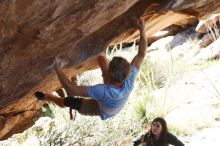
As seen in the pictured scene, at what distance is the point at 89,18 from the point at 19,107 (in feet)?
7.19

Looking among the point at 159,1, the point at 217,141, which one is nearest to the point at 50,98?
the point at 159,1

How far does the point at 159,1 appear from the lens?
17.7 feet

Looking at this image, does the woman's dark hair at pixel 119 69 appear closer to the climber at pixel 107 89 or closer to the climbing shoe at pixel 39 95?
the climber at pixel 107 89

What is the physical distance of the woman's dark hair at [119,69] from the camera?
5.04 metres

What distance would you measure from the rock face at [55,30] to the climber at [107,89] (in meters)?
0.18

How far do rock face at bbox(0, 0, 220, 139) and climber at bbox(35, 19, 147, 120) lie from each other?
0.18 meters

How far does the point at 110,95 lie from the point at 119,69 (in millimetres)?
324

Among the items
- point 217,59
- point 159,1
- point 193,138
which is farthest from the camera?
point 217,59

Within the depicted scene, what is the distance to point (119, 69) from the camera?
198 inches

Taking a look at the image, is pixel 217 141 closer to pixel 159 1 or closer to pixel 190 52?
pixel 159 1

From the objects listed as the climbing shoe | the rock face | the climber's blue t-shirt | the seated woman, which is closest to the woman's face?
the seated woman

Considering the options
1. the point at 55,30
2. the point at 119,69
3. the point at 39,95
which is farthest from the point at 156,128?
the point at 55,30

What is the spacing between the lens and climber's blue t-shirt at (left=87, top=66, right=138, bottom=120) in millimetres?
5098

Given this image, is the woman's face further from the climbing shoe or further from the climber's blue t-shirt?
the climbing shoe
